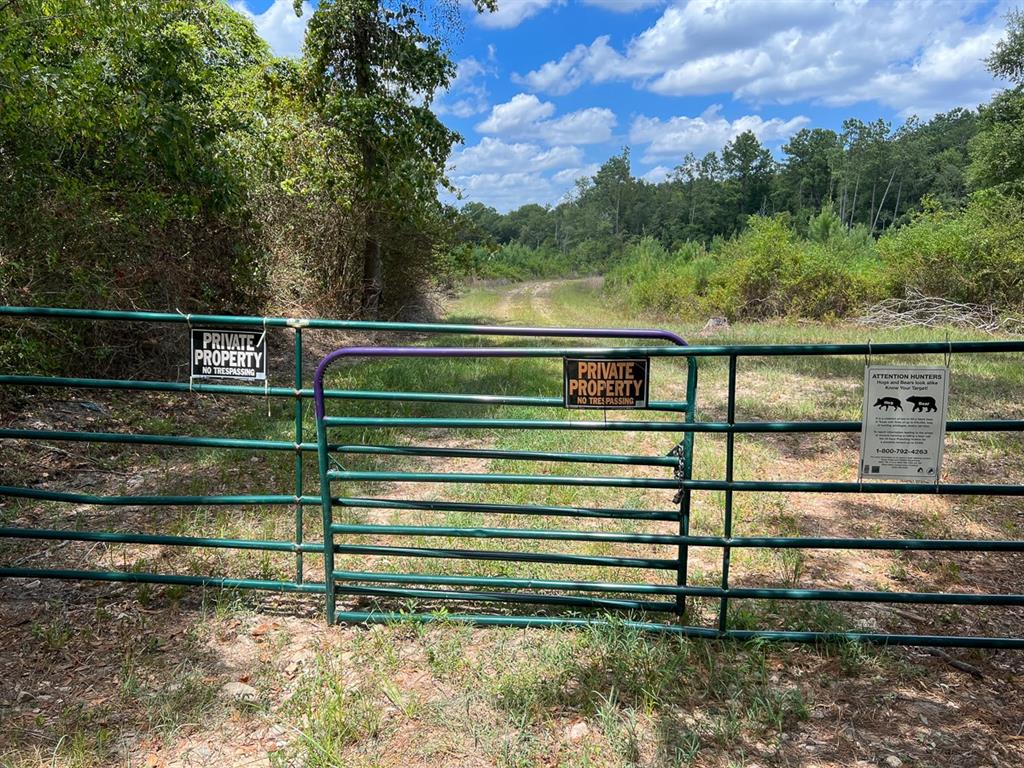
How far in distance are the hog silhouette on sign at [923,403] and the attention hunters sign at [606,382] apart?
1.21m

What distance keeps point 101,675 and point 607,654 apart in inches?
91.2

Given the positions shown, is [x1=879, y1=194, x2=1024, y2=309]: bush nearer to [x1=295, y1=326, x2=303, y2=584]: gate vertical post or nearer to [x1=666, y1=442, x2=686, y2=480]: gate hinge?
[x1=666, y1=442, x2=686, y2=480]: gate hinge

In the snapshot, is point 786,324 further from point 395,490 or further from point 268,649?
point 268,649

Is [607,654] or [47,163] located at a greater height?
[47,163]

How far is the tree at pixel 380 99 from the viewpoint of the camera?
1423 cm

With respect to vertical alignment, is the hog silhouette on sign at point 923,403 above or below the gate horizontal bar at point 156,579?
above

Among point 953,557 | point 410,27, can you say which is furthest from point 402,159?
point 953,557

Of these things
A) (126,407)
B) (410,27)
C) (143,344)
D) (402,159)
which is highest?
(410,27)

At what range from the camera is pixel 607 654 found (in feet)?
10.0

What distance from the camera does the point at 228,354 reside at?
10.7 feet

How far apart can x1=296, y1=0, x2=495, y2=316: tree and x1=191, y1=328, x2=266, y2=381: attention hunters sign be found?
11747mm

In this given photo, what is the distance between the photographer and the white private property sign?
294cm

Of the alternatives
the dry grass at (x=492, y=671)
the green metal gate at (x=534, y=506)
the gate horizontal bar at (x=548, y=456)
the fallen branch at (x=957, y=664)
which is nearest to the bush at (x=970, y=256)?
the dry grass at (x=492, y=671)

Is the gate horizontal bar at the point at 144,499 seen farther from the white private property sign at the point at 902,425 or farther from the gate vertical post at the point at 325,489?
the white private property sign at the point at 902,425
